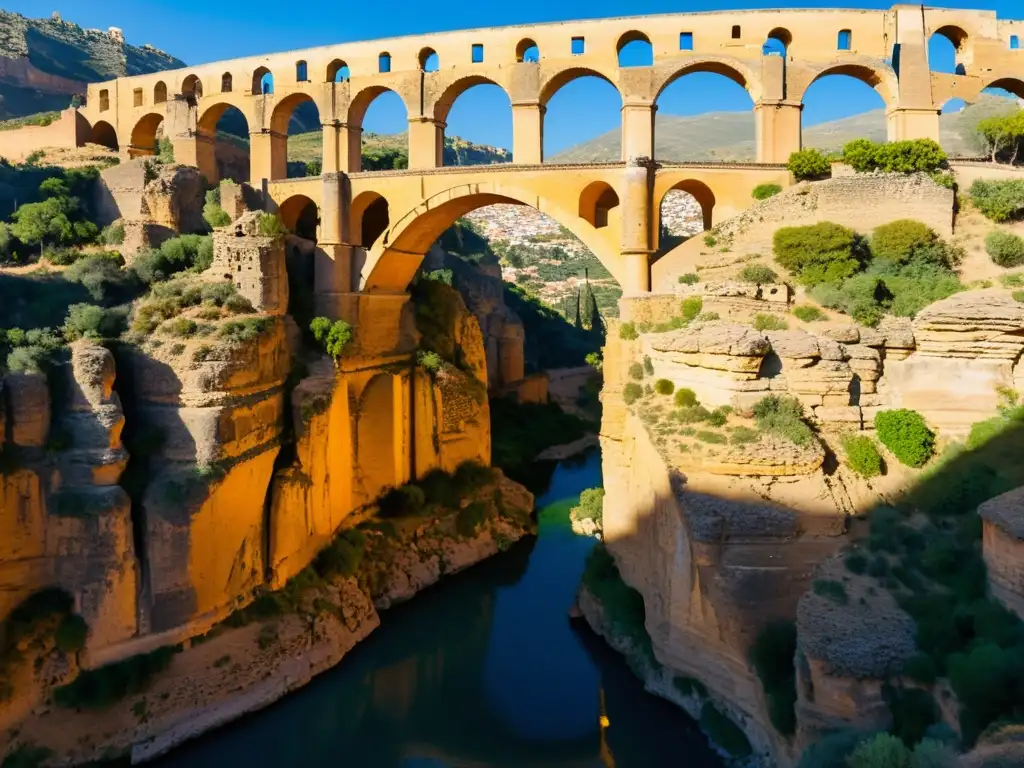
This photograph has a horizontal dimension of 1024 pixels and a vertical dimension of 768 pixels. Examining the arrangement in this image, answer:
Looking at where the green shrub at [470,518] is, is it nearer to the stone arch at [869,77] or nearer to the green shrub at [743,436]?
the green shrub at [743,436]

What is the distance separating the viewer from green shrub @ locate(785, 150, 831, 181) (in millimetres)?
15242

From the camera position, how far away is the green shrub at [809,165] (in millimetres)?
15242

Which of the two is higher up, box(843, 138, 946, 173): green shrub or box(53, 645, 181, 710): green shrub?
box(843, 138, 946, 173): green shrub

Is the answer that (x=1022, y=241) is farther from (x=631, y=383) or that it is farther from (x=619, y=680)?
(x=619, y=680)

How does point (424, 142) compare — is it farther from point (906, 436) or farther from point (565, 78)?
point (906, 436)

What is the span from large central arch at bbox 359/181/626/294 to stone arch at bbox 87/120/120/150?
10.7 metres

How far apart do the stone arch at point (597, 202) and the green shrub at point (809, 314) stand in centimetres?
500

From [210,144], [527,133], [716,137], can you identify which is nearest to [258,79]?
[210,144]

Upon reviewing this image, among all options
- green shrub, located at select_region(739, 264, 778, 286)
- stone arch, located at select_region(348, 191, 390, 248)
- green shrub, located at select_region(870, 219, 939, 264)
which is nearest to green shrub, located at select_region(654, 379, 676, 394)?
green shrub, located at select_region(739, 264, 778, 286)

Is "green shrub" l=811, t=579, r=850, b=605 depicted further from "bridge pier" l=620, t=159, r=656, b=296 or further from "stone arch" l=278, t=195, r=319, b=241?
"stone arch" l=278, t=195, r=319, b=241

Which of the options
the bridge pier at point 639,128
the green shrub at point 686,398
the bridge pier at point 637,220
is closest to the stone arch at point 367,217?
the bridge pier at point 639,128

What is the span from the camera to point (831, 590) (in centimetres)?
891

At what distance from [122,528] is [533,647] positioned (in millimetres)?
7352

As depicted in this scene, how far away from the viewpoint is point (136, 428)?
12.6 m
